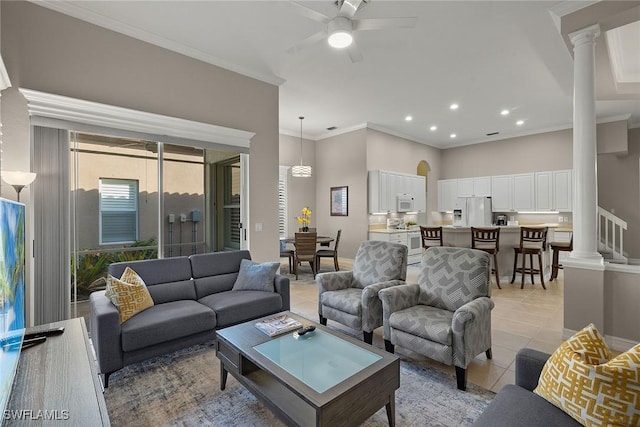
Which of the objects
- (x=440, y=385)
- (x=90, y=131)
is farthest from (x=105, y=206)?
(x=440, y=385)

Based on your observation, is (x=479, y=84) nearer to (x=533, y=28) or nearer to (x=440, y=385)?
(x=533, y=28)

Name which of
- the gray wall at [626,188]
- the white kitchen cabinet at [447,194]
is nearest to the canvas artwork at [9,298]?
the white kitchen cabinet at [447,194]

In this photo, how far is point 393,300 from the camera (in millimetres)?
2684

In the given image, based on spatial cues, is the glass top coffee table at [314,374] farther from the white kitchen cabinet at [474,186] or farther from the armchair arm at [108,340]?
the white kitchen cabinet at [474,186]

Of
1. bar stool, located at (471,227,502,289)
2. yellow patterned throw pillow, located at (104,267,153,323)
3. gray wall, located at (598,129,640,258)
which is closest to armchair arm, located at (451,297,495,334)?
yellow patterned throw pillow, located at (104,267,153,323)

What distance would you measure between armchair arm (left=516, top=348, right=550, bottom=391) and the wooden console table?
193 cm

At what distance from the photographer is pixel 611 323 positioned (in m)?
2.99

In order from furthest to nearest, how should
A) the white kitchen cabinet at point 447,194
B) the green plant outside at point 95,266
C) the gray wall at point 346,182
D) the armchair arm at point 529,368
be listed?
the white kitchen cabinet at point 447,194
the gray wall at point 346,182
the green plant outside at point 95,266
the armchair arm at point 529,368

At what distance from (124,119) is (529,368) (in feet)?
13.9

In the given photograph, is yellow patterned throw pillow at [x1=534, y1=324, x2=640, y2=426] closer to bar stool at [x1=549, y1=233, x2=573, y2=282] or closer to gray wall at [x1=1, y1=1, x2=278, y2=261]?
gray wall at [x1=1, y1=1, x2=278, y2=261]

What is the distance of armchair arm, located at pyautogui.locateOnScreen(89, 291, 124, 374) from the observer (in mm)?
2283

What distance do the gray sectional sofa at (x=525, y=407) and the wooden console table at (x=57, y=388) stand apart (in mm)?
1594

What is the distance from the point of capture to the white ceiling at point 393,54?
10.2 ft

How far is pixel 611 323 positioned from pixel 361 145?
5.42 meters
